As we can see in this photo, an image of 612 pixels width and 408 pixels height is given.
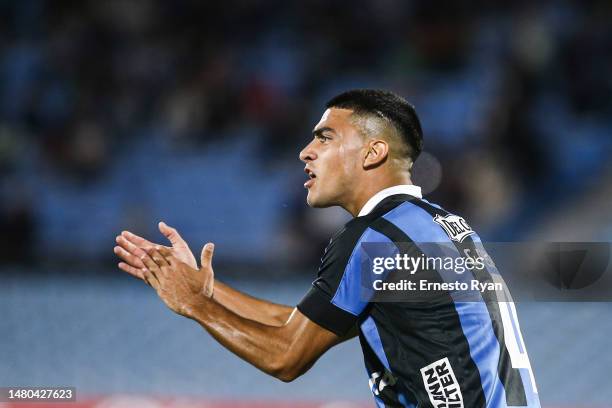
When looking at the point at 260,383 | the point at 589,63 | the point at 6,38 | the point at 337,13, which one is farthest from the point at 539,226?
the point at 6,38

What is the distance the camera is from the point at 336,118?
3865 mm

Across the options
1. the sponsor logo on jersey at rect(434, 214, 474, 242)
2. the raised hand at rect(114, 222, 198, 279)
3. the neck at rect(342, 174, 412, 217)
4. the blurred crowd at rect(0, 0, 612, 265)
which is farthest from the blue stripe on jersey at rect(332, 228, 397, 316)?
the blurred crowd at rect(0, 0, 612, 265)

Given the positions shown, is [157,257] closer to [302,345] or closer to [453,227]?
[302,345]

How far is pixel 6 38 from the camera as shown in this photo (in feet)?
40.0

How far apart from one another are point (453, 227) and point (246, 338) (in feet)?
2.79

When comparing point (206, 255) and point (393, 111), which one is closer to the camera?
point (206, 255)

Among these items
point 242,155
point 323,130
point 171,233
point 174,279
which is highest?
point 242,155

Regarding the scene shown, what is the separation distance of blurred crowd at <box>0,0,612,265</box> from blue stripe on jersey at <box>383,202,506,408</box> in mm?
4075

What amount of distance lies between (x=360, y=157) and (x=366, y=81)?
6.79 metres

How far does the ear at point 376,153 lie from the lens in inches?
146

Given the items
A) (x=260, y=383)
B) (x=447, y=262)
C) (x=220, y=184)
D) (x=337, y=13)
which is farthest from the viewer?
(x=337, y=13)

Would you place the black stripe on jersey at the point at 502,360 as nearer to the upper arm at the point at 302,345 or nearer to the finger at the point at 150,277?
the upper arm at the point at 302,345

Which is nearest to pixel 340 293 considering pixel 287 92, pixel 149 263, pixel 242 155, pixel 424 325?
pixel 424 325

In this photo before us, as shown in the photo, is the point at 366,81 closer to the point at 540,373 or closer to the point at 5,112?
the point at 5,112
